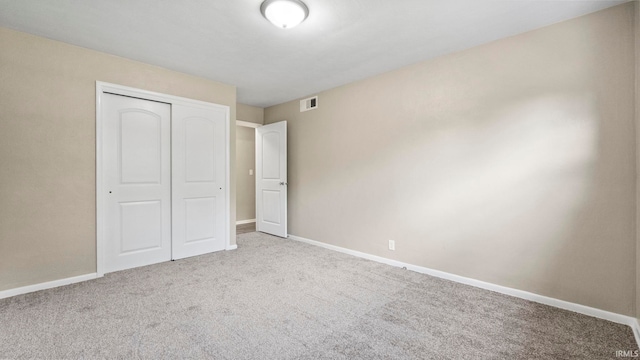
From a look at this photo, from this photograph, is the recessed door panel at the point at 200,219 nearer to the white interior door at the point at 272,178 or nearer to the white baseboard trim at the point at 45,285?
the white baseboard trim at the point at 45,285

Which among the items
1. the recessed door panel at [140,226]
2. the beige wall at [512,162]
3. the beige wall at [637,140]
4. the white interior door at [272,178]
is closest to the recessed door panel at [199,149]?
the recessed door panel at [140,226]

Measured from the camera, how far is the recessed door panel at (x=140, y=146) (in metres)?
3.24

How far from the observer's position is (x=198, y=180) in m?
3.86

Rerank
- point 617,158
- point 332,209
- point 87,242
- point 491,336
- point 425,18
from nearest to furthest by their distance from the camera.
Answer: point 491,336
point 617,158
point 425,18
point 87,242
point 332,209

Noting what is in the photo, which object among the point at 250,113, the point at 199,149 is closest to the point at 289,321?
the point at 199,149

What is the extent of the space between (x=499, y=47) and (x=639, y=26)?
922mm

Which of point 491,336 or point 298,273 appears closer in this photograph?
point 491,336

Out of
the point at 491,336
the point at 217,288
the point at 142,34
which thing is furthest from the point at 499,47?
the point at 217,288

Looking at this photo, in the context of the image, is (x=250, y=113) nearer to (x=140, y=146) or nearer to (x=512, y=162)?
(x=140, y=146)

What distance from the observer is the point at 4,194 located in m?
2.54

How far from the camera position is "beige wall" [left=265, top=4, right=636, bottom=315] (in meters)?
2.19

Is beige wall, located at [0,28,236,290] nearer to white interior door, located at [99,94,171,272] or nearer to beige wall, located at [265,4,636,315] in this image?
white interior door, located at [99,94,171,272]

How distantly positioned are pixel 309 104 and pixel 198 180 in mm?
2100

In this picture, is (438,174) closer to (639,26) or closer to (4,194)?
(639,26)
